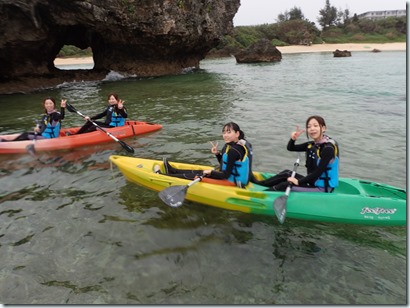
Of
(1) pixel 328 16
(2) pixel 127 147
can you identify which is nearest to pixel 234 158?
(2) pixel 127 147

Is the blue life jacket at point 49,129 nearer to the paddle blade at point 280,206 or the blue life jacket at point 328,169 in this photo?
the paddle blade at point 280,206

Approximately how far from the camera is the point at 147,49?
80.2 ft

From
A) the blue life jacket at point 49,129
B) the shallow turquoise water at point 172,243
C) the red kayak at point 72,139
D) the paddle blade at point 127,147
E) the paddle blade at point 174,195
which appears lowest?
the shallow turquoise water at point 172,243

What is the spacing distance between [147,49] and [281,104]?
13455 mm

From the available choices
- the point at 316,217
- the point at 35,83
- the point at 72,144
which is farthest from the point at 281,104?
the point at 35,83

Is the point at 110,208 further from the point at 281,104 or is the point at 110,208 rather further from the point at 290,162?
the point at 281,104

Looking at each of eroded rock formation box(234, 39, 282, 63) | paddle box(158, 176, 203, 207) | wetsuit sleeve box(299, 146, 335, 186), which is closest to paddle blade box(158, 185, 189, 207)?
paddle box(158, 176, 203, 207)

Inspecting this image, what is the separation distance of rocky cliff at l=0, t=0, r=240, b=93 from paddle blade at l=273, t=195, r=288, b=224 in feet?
55.8

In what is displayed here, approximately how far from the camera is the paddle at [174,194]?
5.14 metres

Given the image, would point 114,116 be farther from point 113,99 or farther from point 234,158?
point 234,158

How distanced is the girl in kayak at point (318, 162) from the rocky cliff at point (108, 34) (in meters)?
16.9

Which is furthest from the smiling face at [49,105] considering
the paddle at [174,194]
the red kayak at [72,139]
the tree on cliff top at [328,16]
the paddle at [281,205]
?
the tree on cliff top at [328,16]

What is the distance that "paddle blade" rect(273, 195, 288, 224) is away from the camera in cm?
485

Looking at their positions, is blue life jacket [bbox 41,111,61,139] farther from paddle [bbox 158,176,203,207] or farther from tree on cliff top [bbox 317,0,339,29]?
tree on cliff top [bbox 317,0,339,29]
